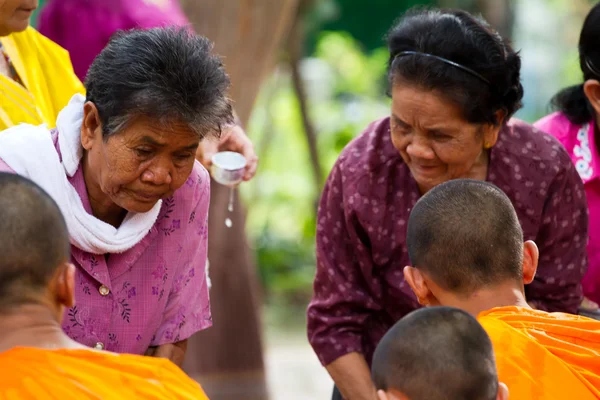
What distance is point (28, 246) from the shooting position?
96.1 inches

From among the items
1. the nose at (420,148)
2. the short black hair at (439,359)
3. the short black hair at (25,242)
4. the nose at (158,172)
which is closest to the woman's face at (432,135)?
the nose at (420,148)

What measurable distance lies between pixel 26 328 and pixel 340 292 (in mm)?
1527

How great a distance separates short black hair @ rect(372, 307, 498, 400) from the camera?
239 cm

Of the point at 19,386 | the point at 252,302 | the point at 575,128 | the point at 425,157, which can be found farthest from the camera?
the point at 252,302

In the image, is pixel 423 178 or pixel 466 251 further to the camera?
pixel 423 178

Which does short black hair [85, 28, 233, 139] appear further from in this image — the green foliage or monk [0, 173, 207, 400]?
the green foliage

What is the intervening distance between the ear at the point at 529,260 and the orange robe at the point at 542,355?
8.3 inches

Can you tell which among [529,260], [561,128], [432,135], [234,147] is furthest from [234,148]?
[561,128]

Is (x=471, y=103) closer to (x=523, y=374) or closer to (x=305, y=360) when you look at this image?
(x=523, y=374)

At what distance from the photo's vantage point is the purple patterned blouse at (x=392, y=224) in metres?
3.69

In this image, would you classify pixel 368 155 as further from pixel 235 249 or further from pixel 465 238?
pixel 235 249

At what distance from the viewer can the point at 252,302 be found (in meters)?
6.90

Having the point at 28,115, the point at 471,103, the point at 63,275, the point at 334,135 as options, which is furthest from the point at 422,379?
the point at 334,135

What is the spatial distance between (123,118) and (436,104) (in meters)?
1.09
